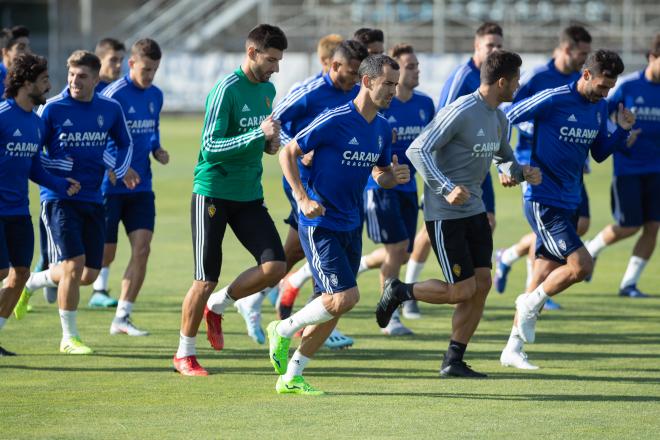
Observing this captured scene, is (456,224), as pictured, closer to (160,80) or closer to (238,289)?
(238,289)

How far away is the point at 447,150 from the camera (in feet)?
27.5

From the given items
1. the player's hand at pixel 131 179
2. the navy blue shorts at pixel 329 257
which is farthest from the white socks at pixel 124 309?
the navy blue shorts at pixel 329 257

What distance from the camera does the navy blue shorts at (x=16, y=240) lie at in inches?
350

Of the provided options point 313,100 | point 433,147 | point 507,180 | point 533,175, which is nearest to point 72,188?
point 313,100

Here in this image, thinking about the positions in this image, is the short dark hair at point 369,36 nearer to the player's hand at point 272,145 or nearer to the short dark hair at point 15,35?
the player's hand at point 272,145

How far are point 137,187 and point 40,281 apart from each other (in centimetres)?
119

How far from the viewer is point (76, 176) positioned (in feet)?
31.4

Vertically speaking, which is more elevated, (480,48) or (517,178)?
(480,48)

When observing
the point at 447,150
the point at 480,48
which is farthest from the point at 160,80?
the point at 447,150

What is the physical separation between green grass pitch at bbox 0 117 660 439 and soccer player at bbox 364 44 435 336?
62 cm

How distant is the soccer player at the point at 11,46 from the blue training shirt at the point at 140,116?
45.3 inches

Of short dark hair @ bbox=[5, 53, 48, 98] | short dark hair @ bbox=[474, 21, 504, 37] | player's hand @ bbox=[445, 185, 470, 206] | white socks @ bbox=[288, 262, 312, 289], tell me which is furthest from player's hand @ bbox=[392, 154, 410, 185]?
short dark hair @ bbox=[474, 21, 504, 37]

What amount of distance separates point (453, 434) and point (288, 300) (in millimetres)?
3739

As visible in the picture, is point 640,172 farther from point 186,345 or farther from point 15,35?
point 15,35
